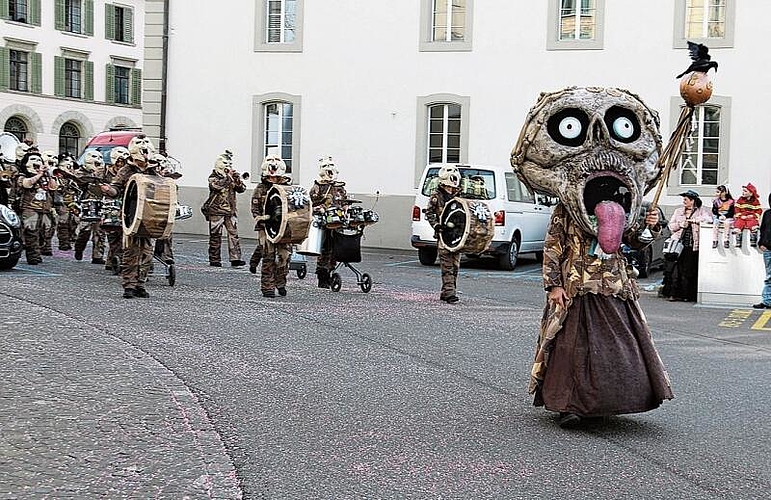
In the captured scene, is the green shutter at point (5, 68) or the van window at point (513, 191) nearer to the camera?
the van window at point (513, 191)

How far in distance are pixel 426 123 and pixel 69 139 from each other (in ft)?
101

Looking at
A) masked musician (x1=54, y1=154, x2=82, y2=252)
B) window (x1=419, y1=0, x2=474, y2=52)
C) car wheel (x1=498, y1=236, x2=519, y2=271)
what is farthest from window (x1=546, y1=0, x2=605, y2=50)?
masked musician (x1=54, y1=154, x2=82, y2=252)

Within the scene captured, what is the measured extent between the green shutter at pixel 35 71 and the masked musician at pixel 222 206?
1367 inches

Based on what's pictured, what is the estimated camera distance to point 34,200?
18.3 metres

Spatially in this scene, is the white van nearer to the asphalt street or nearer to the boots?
the boots

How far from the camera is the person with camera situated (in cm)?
1886

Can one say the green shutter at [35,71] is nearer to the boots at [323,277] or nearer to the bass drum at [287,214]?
the boots at [323,277]

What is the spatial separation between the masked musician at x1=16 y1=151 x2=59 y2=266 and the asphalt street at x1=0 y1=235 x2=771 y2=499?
460 cm

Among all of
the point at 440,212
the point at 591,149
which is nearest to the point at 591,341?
the point at 591,149

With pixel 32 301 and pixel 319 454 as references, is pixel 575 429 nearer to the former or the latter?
pixel 319 454

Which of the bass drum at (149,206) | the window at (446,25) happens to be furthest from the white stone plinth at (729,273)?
the window at (446,25)

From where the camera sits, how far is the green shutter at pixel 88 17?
53.3 m

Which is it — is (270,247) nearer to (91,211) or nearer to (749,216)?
(91,211)

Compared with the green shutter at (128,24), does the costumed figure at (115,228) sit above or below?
below
